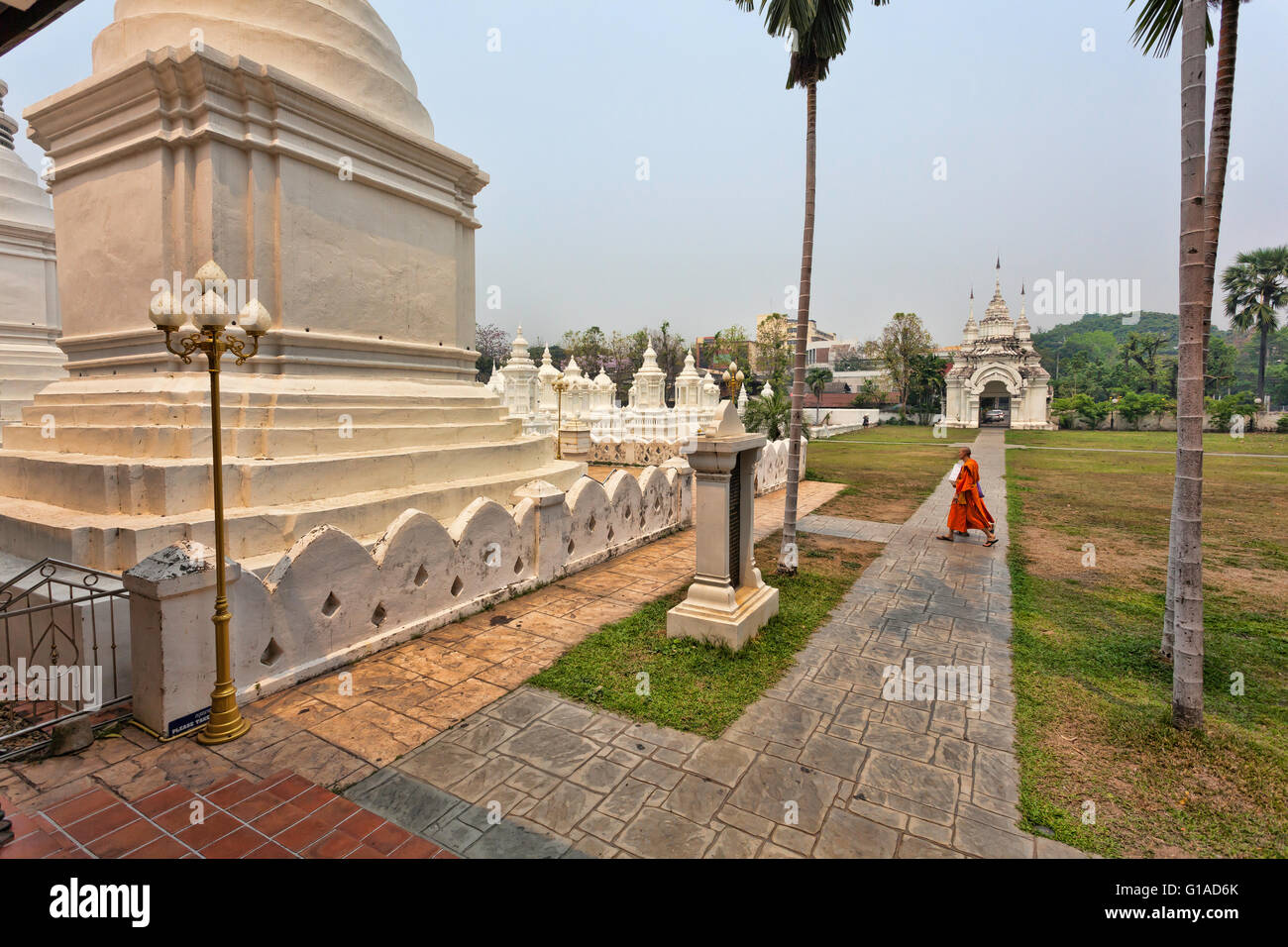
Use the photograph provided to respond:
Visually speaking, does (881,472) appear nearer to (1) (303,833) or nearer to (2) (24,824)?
(1) (303,833)

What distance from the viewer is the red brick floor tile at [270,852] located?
288 cm

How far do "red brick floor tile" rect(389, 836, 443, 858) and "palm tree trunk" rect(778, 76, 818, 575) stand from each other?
5.72 m

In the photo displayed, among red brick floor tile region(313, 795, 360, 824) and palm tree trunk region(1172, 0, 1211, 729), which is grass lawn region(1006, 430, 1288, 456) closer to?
palm tree trunk region(1172, 0, 1211, 729)

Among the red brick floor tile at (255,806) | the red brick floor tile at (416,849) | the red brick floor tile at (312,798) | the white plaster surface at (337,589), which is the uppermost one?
the white plaster surface at (337,589)

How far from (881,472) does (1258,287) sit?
43711 millimetres

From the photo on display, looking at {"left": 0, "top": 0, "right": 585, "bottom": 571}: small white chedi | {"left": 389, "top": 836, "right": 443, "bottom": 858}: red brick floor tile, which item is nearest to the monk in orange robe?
{"left": 0, "top": 0, "right": 585, "bottom": 571}: small white chedi

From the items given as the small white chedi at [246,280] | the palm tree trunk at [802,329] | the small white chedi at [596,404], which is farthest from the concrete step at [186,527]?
the small white chedi at [596,404]

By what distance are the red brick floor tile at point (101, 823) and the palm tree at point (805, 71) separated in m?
6.56

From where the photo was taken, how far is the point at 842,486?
1666 cm

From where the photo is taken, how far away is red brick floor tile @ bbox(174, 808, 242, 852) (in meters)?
2.95

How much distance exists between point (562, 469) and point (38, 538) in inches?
238

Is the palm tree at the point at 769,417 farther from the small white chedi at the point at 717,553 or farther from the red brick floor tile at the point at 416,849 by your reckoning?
the red brick floor tile at the point at 416,849

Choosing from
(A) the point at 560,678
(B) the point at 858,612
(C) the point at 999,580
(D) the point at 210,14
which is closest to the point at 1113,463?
(C) the point at 999,580

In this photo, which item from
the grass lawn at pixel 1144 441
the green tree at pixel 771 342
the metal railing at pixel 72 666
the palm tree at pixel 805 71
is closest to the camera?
the metal railing at pixel 72 666
